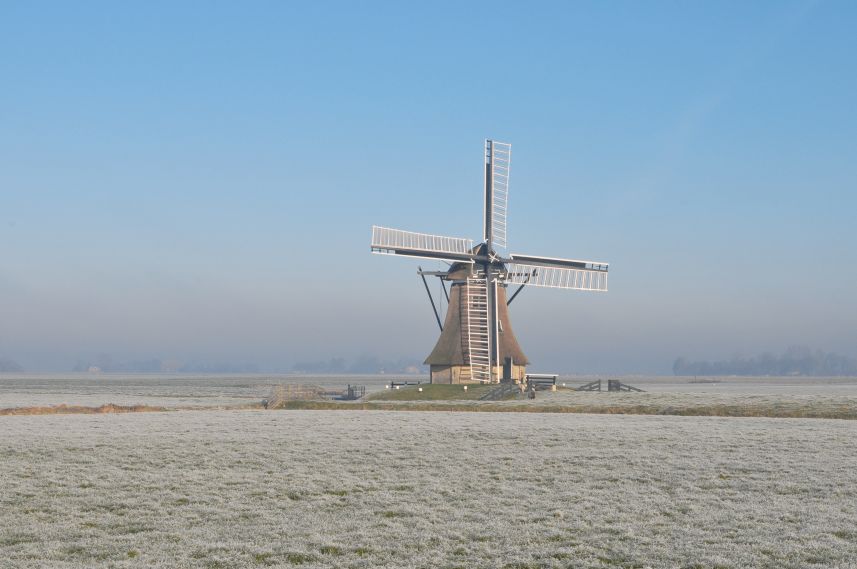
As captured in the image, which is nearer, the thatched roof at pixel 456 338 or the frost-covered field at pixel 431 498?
the frost-covered field at pixel 431 498

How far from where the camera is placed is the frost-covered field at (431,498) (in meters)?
14.9

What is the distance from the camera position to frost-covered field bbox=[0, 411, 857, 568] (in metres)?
14.9

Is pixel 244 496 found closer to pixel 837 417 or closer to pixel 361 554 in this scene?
pixel 361 554

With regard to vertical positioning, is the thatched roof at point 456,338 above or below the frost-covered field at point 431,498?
above

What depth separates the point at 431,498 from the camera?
20078 mm

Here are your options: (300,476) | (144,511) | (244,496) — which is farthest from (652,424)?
(144,511)

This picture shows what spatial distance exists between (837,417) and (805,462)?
23.2 metres

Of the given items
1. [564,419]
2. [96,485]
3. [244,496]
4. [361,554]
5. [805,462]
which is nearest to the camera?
[361,554]

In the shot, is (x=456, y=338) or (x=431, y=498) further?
(x=456, y=338)

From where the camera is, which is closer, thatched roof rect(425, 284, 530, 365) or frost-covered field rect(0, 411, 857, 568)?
frost-covered field rect(0, 411, 857, 568)

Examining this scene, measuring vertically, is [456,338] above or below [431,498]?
above

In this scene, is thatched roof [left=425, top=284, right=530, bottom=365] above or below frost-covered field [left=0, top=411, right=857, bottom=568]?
above

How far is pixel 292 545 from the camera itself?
15.5 metres

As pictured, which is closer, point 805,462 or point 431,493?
point 431,493
